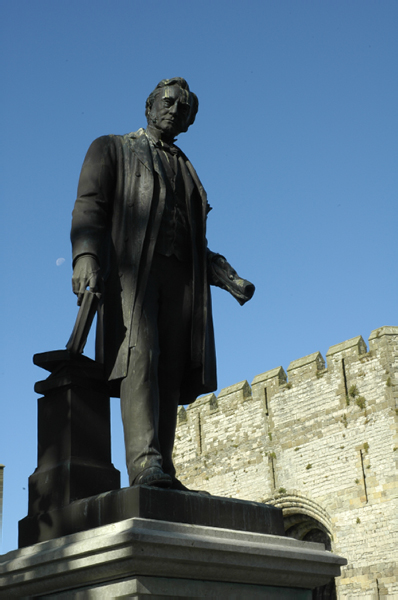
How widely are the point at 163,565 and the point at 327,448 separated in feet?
62.1

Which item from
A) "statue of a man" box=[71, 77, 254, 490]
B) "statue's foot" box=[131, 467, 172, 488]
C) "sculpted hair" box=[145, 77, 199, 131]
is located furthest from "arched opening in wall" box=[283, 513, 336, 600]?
"statue's foot" box=[131, 467, 172, 488]

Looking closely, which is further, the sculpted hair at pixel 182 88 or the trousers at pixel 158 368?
the sculpted hair at pixel 182 88

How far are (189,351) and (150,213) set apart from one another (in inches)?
25.4

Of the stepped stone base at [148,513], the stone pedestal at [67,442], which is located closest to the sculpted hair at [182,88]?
the stone pedestal at [67,442]

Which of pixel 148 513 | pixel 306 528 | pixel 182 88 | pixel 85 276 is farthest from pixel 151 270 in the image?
pixel 306 528

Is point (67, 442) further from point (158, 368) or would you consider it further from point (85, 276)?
point (85, 276)

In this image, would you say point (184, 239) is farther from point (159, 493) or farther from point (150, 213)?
point (159, 493)

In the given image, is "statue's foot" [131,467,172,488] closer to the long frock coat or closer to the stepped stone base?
the stepped stone base

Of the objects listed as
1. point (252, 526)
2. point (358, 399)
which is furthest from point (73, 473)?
point (358, 399)

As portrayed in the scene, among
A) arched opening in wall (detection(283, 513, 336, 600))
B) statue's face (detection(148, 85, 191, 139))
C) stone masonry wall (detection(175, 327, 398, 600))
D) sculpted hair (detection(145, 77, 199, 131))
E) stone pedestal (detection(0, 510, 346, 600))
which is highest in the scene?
stone masonry wall (detection(175, 327, 398, 600))

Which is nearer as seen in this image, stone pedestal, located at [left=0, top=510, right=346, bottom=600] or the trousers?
stone pedestal, located at [left=0, top=510, right=346, bottom=600]

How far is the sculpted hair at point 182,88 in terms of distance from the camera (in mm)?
3947

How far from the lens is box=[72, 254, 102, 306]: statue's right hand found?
3.43 meters

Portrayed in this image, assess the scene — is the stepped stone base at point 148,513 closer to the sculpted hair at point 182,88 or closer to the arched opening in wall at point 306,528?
the sculpted hair at point 182,88
